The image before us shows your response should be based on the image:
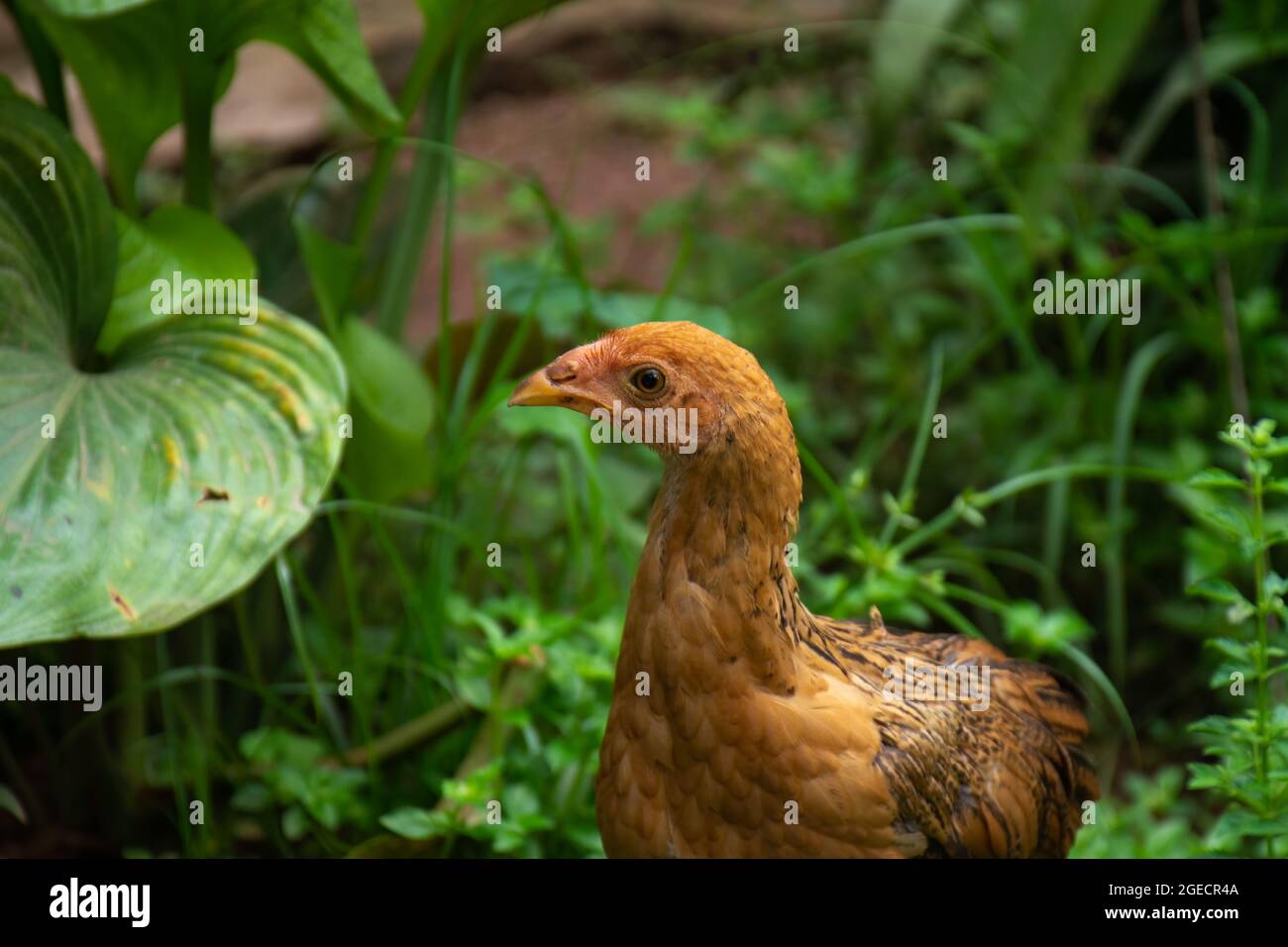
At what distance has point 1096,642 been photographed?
408 cm

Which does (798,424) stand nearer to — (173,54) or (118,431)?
(173,54)

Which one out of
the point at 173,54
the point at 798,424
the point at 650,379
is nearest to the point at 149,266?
the point at 173,54

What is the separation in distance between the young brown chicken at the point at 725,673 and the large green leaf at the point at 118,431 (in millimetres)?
602

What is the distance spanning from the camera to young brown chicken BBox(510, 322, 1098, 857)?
85.7 inches

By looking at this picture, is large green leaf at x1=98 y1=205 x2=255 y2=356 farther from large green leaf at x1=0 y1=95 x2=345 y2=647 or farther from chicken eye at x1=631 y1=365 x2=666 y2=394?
chicken eye at x1=631 y1=365 x2=666 y2=394

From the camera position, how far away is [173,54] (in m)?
2.80

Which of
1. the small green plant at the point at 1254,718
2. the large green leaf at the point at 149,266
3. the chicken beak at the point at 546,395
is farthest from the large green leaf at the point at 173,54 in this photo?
the small green plant at the point at 1254,718

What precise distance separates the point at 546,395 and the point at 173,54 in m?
1.19

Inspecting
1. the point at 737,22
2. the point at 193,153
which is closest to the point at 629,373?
the point at 193,153

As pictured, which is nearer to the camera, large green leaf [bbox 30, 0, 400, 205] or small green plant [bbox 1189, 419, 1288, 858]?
small green plant [bbox 1189, 419, 1288, 858]

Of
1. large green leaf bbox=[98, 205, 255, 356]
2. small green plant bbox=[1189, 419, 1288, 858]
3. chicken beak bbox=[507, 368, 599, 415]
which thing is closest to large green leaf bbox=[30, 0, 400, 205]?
large green leaf bbox=[98, 205, 255, 356]

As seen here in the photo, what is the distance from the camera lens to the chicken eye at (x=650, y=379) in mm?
2180

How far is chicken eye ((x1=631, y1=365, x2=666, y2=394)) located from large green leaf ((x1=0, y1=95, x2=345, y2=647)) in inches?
26.6

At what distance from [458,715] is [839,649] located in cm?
98
